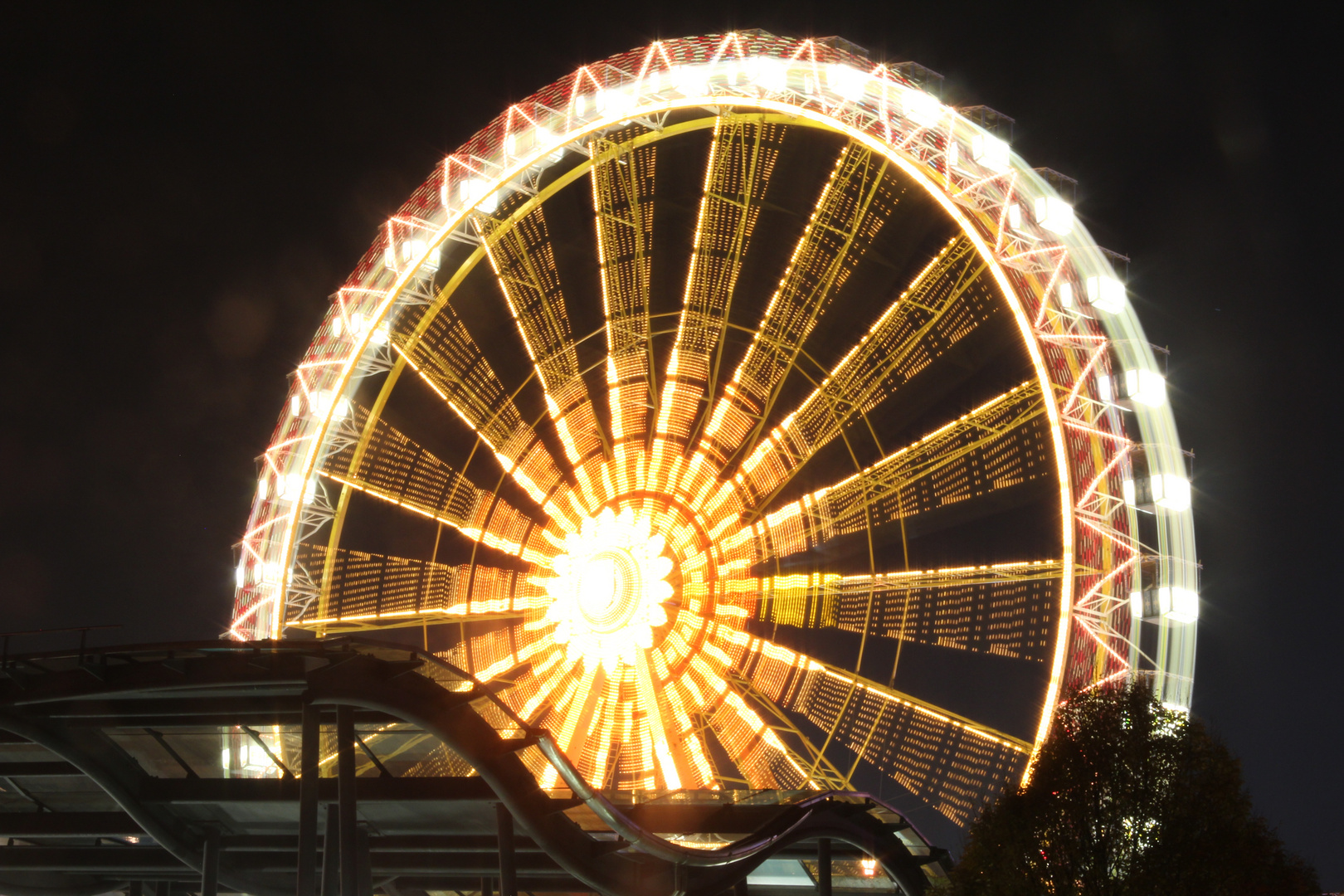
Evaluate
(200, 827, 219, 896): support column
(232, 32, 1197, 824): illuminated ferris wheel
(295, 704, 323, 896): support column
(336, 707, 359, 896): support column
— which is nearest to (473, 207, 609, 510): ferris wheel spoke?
(232, 32, 1197, 824): illuminated ferris wheel

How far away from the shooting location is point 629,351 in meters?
18.9

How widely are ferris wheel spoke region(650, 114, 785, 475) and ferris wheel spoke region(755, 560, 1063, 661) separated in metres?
2.64

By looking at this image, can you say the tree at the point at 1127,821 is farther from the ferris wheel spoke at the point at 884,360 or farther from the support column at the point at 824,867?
the ferris wheel spoke at the point at 884,360

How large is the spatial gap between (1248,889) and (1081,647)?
10.1ft

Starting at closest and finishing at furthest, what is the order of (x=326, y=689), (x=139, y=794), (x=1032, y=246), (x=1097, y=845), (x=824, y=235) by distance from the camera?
(x=326, y=689) → (x=1097, y=845) → (x=139, y=794) → (x=1032, y=246) → (x=824, y=235)

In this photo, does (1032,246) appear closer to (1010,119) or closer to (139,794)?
(1010,119)

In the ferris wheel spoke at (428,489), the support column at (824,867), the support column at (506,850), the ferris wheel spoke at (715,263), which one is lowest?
the support column at (824,867)

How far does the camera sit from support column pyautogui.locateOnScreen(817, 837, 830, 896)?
16109 millimetres

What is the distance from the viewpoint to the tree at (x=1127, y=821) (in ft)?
44.3

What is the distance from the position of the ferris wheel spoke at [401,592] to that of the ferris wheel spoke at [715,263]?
9.39 ft

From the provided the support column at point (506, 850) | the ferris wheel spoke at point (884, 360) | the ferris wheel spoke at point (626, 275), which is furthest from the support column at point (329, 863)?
the ferris wheel spoke at point (884, 360)

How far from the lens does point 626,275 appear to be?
18984mm

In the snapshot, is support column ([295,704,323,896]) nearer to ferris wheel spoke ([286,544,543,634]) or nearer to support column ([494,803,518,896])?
support column ([494,803,518,896])

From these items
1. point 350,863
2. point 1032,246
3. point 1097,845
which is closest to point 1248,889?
point 1097,845
